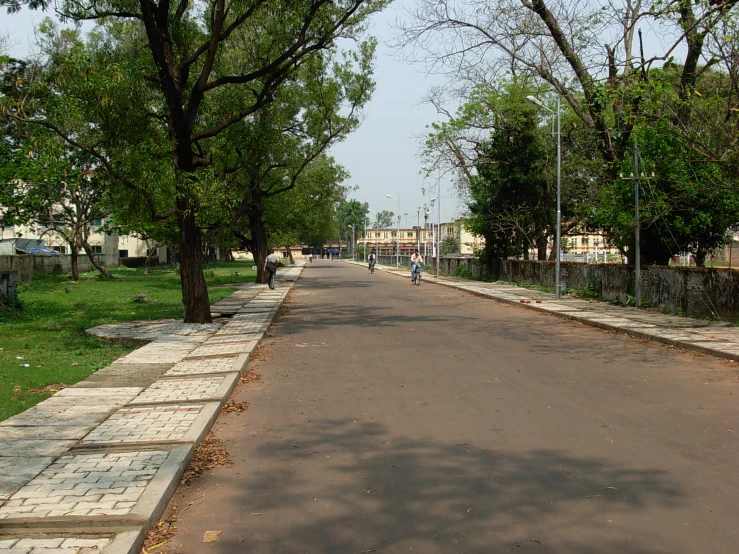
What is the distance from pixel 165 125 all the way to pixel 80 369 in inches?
370

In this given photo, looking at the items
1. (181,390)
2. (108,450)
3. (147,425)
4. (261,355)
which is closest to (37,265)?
(261,355)

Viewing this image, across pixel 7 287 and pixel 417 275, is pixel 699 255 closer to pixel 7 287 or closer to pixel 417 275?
pixel 417 275

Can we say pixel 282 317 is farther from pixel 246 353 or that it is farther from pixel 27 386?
pixel 27 386

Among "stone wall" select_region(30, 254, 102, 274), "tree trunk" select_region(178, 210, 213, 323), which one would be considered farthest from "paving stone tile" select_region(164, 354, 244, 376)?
"stone wall" select_region(30, 254, 102, 274)

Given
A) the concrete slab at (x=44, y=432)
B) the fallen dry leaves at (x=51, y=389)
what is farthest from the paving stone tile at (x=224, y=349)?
the concrete slab at (x=44, y=432)

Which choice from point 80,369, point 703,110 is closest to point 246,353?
point 80,369

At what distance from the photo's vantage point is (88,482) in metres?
4.91

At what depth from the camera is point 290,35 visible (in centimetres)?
1677

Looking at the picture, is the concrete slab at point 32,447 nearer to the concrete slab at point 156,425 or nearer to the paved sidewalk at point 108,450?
the paved sidewalk at point 108,450

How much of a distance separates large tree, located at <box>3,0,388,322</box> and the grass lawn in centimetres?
303

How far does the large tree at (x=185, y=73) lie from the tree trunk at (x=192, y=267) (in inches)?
0.9

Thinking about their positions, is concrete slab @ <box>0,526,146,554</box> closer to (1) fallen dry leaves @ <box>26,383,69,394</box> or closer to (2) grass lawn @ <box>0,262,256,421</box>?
(2) grass lawn @ <box>0,262,256,421</box>

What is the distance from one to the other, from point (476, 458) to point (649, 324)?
11.7 metres

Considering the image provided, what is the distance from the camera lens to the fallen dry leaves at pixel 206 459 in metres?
5.36
